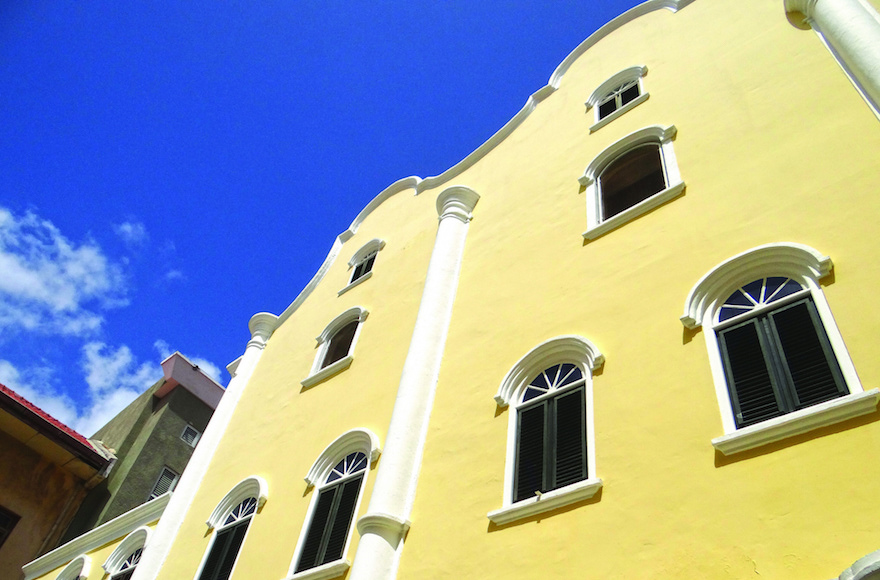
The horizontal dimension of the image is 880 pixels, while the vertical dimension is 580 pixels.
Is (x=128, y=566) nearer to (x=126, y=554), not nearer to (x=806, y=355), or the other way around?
(x=126, y=554)

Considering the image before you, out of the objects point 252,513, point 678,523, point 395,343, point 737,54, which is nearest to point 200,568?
point 252,513

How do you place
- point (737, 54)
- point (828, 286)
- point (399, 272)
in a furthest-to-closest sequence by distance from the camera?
point (399, 272) < point (737, 54) < point (828, 286)

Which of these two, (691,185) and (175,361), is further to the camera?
(175,361)

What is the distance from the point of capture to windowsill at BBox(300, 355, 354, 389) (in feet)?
41.4

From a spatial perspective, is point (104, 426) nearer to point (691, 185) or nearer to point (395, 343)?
point (395, 343)

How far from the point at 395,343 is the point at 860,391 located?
24.9 feet

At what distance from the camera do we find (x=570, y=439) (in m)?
7.45

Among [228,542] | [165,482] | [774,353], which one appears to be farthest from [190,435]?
[774,353]

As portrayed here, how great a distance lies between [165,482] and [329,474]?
45.0ft

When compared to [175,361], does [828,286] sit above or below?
below

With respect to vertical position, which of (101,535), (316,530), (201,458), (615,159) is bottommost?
(316,530)

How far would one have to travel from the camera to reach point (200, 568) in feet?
36.3

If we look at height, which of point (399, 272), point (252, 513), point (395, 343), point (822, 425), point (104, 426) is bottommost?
point (822, 425)

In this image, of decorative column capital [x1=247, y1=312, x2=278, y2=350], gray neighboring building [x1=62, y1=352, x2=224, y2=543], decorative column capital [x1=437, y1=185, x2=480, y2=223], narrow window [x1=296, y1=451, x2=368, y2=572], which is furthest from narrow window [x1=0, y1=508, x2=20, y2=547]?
decorative column capital [x1=437, y1=185, x2=480, y2=223]
